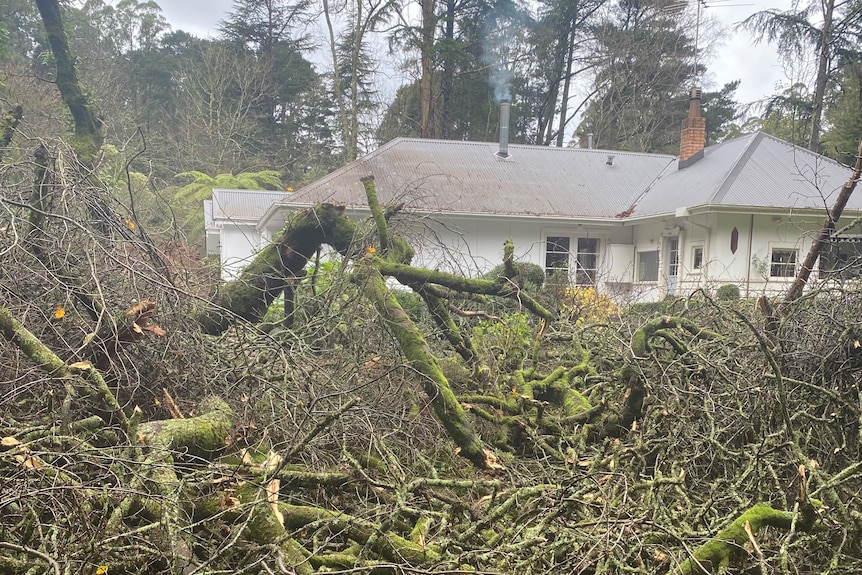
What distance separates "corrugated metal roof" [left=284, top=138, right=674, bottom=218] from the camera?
46.4 feet

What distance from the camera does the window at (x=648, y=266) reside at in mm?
14789

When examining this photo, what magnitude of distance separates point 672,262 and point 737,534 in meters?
12.7

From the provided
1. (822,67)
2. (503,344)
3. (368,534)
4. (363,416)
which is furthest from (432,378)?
(822,67)

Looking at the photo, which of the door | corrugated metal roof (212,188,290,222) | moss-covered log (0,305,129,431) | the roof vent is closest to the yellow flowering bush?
the door

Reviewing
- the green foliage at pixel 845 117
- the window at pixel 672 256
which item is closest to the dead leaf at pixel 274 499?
the window at pixel 672 256

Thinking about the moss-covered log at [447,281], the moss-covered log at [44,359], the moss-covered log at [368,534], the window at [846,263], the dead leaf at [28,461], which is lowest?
the moss-covered log at [368,534]

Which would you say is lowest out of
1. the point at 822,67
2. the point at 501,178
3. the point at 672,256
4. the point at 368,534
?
the point at 368,534

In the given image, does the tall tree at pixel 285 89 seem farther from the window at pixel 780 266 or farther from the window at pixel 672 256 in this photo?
the window at pixel 780 266

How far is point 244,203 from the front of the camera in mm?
17016

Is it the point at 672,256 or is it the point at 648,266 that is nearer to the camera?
the point at 672,256

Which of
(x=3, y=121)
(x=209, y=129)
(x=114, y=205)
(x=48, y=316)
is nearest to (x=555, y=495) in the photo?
(x=48, y=316)

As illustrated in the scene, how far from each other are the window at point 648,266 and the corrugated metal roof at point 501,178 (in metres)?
1.44

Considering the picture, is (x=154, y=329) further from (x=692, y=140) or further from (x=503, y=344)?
(x=692, y=140)

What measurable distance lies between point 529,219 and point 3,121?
11.4 meters
